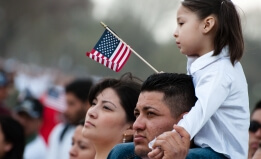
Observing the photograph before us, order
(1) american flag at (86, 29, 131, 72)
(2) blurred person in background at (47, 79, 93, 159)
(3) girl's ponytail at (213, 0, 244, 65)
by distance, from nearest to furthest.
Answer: (3) girl's ponytail at (213, 0, 244, 65)
(1) american flag at (86, 29, 131, 72)
(2) blurred person in background at (47, 79, 93, 159)

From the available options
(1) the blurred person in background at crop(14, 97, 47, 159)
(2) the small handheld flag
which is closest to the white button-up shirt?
(2) the small handheld flag

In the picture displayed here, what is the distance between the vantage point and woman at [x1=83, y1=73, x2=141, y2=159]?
7.65 meters

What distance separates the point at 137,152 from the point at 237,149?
1.94 ft

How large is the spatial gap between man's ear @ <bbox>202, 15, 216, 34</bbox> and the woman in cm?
126

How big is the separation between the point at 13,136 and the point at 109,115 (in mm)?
2880

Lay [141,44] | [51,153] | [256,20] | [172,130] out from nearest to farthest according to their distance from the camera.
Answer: [172,130]
[256,20]
[51,153]
[141,44]

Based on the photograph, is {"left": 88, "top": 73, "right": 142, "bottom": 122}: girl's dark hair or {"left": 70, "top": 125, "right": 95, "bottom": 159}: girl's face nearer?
{"left": 88, "top": 73, "right": 142, "bottom": 122}: girl's dark hair

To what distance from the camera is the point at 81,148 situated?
9.32 m

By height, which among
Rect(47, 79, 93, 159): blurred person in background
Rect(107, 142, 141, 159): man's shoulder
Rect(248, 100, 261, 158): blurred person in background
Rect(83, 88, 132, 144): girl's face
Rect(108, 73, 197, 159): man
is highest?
Rect(108, 73, 197, 159): man

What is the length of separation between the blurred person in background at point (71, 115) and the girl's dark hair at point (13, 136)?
5.30 feet

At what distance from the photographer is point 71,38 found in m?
45.8

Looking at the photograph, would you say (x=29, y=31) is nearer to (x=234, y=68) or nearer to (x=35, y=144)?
(x=35, y=144)

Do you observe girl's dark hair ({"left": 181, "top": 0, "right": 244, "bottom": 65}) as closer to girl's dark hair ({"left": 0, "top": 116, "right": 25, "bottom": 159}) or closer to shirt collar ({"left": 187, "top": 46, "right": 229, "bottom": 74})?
shirt collar ({"left": 187, "top": 46, "right": 229, "bottom": 74})

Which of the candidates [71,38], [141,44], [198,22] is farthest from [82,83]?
[71,38]
